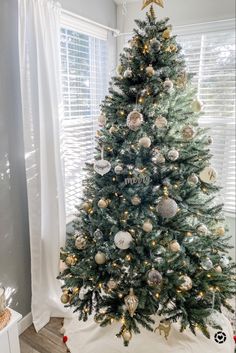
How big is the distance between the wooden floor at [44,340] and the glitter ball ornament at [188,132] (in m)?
1.63

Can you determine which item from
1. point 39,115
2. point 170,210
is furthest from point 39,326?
point 39,115

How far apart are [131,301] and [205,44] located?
2.11 metres

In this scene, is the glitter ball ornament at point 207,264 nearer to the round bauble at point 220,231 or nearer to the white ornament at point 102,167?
the round bauble at point 220,231

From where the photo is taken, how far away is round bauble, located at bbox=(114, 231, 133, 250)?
145 cm

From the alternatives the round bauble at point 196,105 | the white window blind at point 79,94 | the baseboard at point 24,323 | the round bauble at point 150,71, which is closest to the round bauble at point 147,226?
the round bauble at point 196,105

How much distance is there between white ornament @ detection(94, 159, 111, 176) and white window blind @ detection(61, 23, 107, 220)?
0.69m

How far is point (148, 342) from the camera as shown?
174cm

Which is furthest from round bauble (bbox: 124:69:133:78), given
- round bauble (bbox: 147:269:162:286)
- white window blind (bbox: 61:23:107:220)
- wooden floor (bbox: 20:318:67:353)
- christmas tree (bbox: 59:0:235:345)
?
wooden floor (bbox: 20:318:67:353)

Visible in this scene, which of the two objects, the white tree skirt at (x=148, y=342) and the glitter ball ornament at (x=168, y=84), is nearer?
the glitter ball ornament at (x=168, y=84)

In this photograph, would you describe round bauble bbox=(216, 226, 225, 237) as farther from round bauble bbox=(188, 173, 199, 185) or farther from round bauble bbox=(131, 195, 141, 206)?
round bauble bbox=(131, 195, 141, 206)

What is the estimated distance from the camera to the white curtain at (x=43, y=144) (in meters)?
1.64

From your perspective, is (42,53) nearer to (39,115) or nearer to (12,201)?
(39,115)

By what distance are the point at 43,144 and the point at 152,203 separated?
85 cm

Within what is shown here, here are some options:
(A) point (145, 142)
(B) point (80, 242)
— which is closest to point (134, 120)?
(A) point (145, 142)
